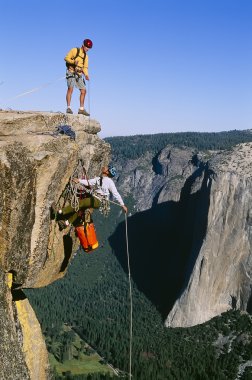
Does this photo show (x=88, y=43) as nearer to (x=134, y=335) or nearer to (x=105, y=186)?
(x=105, y=186)

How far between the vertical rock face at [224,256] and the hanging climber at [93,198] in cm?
8074

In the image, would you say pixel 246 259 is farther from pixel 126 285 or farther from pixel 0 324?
pixel 0 324

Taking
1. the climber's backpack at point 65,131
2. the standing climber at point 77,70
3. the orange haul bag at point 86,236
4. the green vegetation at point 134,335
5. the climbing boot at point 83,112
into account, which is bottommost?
the green vegetation at point 134,335

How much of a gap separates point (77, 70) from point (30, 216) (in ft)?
20.5

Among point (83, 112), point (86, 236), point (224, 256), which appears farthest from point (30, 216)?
point (224, 256)

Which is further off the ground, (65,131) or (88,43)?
(88,43)

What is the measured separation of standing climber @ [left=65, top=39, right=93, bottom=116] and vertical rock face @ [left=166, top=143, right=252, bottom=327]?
262 ft

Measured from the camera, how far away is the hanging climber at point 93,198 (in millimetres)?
13727

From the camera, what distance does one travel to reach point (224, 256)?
314 ft

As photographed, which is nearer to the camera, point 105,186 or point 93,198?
point 93,198

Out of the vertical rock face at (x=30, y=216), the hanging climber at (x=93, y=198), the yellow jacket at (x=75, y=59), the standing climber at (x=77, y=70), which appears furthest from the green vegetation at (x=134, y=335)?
the yellow jacket at (x=75, y=59)

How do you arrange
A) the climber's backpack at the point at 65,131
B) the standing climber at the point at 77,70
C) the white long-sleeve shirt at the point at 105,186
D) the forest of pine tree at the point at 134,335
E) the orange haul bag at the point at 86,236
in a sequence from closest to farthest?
the climber's backpack at the point at 65,131 → the orange haul bag at the point at 86,236 → the white long-sleeve shirt at the point at 105,186 → the standing climber at the point at 77,70 → the forest of pine tree at the point at 134,335

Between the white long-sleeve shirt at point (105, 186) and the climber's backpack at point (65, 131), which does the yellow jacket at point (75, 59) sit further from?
the white long-sleeve shirt at point (105, 186)

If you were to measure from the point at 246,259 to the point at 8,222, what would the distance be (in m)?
88.4
